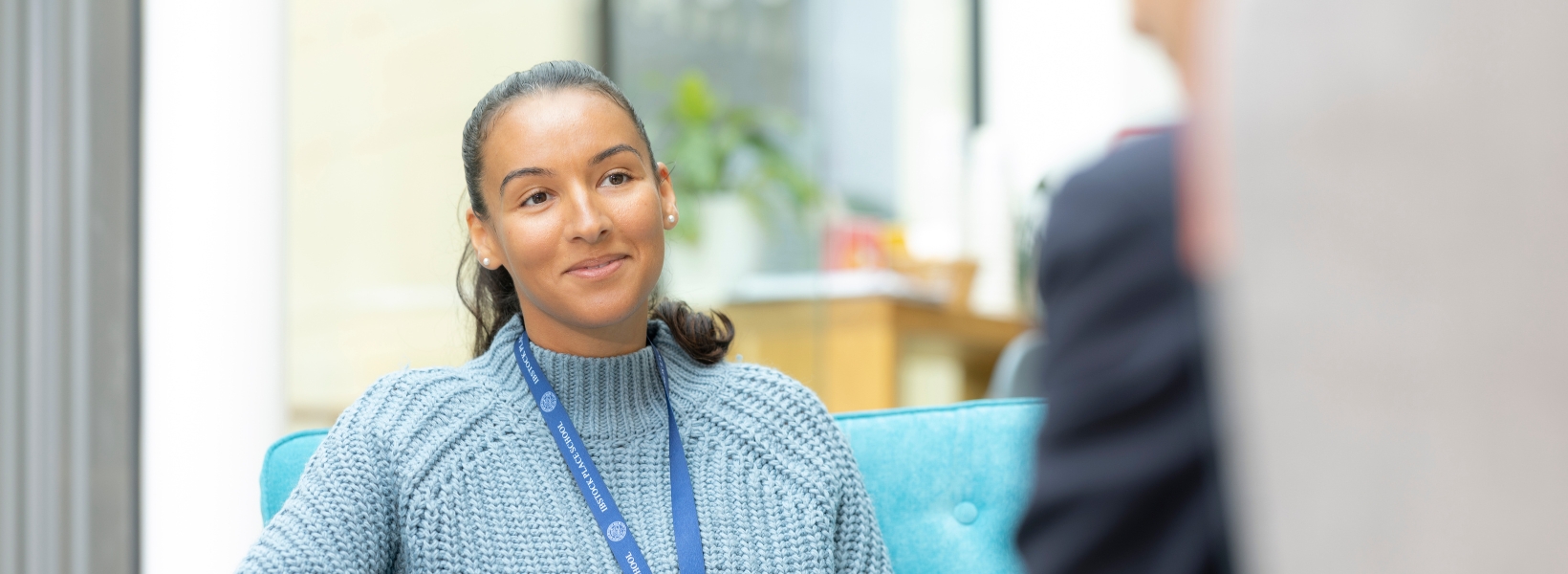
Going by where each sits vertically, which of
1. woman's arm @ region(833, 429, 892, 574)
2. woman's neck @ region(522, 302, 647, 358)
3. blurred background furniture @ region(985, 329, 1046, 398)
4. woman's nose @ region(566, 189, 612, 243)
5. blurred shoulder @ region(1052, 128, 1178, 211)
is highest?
blurred shoulder @ region(1052, 128, 1178, 211)

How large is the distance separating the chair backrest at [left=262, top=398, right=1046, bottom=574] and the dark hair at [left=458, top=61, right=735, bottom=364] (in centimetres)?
17

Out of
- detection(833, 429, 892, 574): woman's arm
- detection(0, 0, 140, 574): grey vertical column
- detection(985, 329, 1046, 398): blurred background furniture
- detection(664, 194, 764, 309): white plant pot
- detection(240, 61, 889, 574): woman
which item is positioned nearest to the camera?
detection(240, 61, 889, 574): woman

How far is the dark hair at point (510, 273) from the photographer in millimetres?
1238

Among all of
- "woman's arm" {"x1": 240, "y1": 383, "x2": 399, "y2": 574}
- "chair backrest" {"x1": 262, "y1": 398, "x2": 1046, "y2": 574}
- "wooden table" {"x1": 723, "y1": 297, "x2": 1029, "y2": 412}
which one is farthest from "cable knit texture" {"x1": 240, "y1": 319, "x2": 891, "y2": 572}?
"wooden table" {"x1": 723, "y1": 297, "x2": 1029, "y2": 412}

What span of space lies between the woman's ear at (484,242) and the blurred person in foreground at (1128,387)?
869mm

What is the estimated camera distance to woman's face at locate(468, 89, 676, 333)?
1.17 meters

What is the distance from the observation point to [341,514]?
41.3 inches

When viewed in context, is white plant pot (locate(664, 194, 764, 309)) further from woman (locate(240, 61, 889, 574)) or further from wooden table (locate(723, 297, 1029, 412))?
woman (locate(240, 61, 889, 574))

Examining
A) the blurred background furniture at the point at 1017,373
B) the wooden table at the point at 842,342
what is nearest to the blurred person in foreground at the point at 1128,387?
the blurred background furniture at the point at 1017,373

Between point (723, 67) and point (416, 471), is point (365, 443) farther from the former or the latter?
point (723, 67)

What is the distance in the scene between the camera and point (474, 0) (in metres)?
2.82

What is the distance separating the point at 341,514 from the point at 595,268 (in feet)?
0.98

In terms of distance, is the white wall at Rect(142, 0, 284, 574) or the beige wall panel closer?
the white wall at Rect(142, 0, 284, 574)

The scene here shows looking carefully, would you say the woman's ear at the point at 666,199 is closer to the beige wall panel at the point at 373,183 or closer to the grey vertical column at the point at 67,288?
the grey vertical column at the point at 67,288
